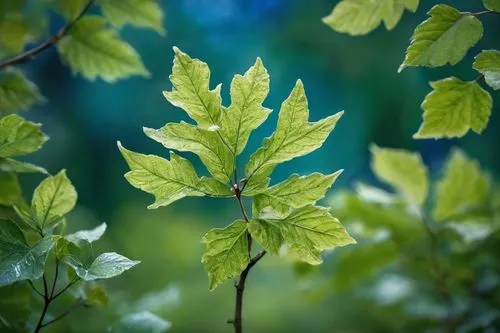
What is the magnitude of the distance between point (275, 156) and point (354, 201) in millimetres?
470

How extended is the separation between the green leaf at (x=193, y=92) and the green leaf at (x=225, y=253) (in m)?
0.09

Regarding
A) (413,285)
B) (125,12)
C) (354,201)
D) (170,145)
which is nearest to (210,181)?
(170,145)

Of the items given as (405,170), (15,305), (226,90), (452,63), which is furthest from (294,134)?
(226,90)

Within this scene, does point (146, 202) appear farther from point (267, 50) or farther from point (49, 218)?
point (49, 218)

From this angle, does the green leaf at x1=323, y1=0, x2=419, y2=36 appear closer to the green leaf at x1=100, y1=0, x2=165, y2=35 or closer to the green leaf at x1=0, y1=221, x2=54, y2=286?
the green leaf at x1=100, y1=0, x2=165, y2=35

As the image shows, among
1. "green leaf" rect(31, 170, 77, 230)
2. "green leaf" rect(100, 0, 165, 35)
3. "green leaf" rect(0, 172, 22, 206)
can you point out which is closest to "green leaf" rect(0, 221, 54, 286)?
"green leaf" rect(31, 170, 77, 230)

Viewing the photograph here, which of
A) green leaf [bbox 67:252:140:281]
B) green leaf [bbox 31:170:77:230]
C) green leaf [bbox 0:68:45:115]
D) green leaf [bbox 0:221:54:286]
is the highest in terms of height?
green leaf [bbox 0:68:45:115]

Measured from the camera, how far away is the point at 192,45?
2227mm

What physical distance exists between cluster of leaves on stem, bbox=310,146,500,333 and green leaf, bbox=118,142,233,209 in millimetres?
457

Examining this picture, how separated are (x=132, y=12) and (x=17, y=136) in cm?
29

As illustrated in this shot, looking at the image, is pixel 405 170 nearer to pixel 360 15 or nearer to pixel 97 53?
pixel 360 15

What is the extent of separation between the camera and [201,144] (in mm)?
486

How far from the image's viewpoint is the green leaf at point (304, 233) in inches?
18.2

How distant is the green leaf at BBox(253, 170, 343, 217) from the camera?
0.47 m
